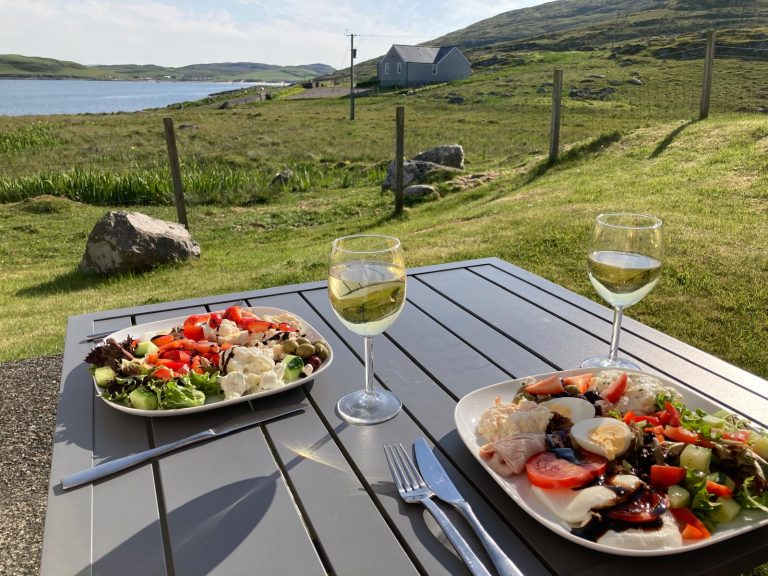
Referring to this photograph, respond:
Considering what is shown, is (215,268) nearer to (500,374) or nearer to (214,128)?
(500,374)

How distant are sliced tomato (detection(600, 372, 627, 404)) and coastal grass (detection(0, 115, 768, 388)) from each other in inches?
123

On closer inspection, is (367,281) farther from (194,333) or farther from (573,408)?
(194,333)

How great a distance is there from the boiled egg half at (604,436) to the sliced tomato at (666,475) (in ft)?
0.22

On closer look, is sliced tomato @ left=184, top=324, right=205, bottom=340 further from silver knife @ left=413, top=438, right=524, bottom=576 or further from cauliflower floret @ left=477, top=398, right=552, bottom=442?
cauliflower floret @ left=477, top=398, right=552, bottom=442

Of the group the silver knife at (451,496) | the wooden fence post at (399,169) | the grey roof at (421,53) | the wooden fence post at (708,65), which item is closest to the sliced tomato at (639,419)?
the silver knife at (451,496)

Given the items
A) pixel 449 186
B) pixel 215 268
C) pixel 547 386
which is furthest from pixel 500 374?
pixel 449 186

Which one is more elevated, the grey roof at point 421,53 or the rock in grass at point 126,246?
the grey roof at point 421,53

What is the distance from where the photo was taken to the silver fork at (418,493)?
40.4 inches

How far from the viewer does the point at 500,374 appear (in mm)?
1731

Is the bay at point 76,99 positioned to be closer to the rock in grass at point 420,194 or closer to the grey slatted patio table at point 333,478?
the rock in grass at point 420,194

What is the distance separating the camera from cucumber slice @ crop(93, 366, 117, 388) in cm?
157

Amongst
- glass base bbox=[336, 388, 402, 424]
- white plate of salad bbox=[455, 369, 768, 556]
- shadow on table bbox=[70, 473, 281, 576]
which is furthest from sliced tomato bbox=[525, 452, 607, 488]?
shadow on table bbox=[70, 473, 281, 576]

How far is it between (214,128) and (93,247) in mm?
22696

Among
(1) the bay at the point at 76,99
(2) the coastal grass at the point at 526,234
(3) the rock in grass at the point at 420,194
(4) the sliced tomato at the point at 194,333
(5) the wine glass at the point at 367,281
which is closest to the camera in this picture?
(5) the wine glass at the point at 367,281
